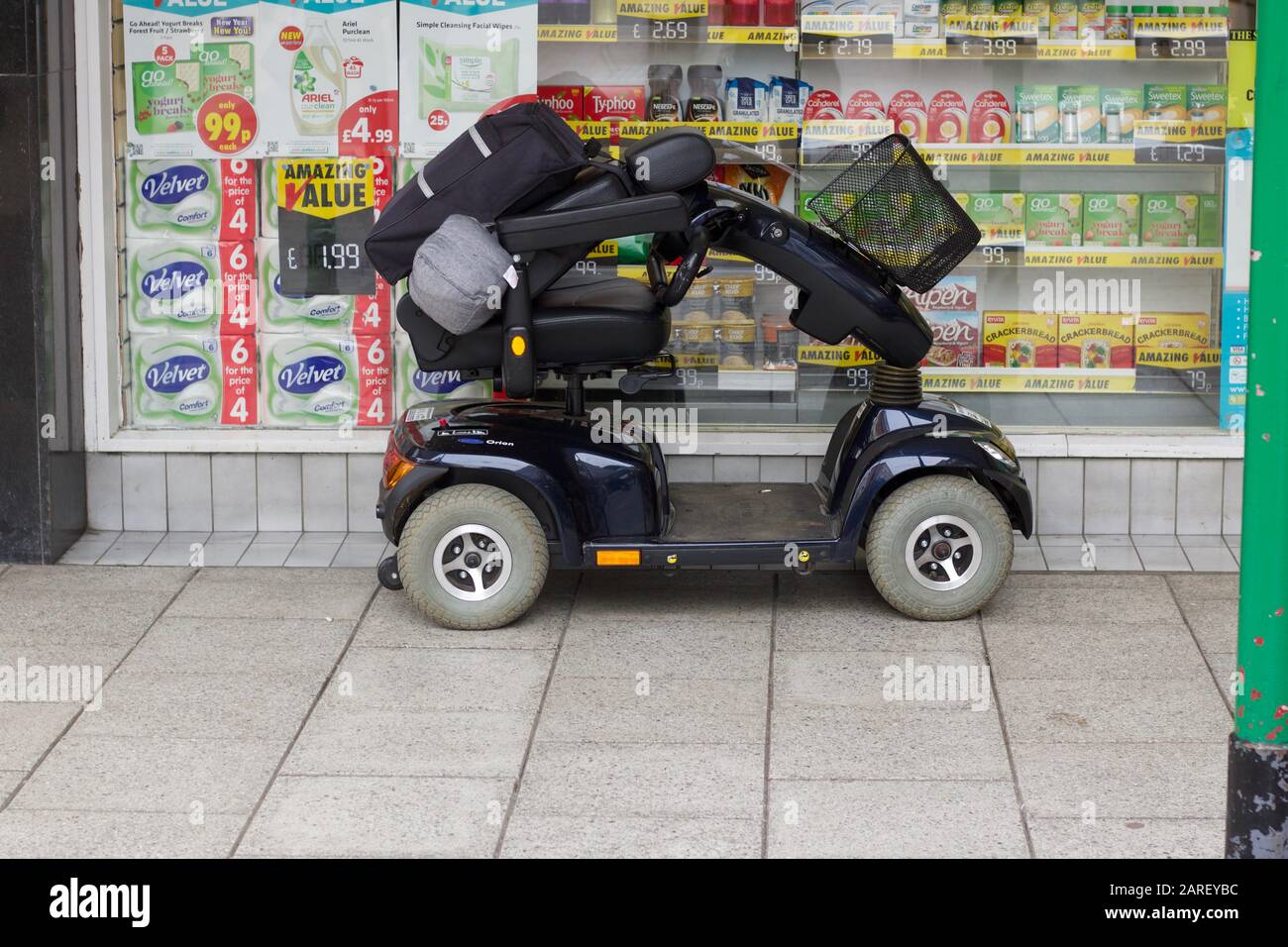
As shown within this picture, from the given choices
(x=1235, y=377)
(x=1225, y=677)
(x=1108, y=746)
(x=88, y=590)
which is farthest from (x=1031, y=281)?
(x=88, y=590)

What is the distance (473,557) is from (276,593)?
974 millimetres

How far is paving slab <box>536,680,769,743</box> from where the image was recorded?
17.8 feet

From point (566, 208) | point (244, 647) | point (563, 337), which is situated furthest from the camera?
point (244, 647)

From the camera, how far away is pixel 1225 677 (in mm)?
5898

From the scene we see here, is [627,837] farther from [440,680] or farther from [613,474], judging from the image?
[613,474]

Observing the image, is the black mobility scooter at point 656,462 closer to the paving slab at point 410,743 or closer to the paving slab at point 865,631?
the paving slab at point 865,631

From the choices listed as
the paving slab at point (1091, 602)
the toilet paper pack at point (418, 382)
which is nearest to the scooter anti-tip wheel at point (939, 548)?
the paving slab at point (1091, 602)

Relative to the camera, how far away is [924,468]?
6.30m

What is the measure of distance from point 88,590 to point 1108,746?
3.90m

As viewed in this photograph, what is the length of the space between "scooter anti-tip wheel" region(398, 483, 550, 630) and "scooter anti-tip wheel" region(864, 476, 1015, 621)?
1228mm

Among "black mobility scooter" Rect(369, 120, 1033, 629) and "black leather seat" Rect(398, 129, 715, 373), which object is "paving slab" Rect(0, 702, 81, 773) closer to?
"black mobility scooter" Rect(369, 120, 1033, 629)

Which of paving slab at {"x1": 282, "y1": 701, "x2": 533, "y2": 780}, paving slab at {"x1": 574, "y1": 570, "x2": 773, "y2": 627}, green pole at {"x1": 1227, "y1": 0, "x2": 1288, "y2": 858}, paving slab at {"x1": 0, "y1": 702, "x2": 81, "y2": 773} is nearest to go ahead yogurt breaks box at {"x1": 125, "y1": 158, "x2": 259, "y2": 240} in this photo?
paving slab at {"x1": 574, "y1": 570, "x2": 773, "y2": 627}

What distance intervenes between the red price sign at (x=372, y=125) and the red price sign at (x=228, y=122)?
0.39 metres
